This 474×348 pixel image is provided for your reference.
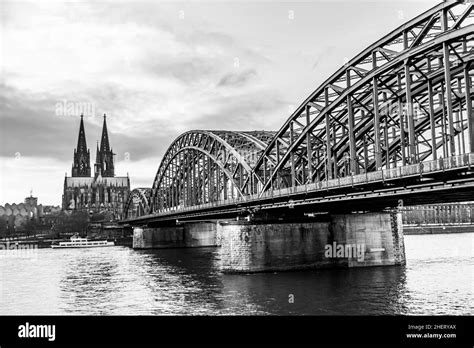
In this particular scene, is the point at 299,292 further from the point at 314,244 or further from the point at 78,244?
the point at 78,244

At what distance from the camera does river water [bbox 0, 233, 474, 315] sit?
35688mm

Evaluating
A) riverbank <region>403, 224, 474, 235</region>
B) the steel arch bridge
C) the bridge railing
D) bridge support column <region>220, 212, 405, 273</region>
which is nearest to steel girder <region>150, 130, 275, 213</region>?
the steel arch bridge

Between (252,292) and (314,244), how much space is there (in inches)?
648

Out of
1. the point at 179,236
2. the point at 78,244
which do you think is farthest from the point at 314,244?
the point at 78,244

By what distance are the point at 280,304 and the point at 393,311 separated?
7690 millimetres

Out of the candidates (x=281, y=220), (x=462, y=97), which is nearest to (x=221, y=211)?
(x=281, y=220)

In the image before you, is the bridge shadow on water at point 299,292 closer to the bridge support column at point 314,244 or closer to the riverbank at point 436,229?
the bridge support column at point 314,244

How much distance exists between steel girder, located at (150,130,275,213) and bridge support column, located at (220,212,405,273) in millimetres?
16308

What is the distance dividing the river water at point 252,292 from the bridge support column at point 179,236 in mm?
64382

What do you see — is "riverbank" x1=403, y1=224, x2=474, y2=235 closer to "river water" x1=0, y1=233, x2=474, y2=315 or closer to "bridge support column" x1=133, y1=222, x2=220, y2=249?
"bridge support column" x1=133, y1=222, x2=220, y2=249

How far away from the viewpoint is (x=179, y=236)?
128625 millimetres

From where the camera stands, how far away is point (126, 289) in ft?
160

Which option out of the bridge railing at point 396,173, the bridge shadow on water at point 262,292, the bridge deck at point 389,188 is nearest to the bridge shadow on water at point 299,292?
the bridge shadow on water at point 262,292
